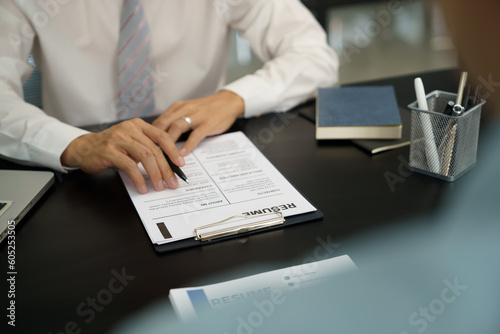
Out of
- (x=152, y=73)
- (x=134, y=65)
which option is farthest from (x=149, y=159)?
(x=152, y=73)

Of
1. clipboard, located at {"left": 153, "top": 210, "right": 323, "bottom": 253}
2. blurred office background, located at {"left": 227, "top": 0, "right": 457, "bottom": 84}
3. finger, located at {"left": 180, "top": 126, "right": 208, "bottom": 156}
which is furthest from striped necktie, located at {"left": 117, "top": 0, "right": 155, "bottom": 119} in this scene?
blurred office background, located at {"left": 227, "top": 0, "right": 457, "bottom": 84}

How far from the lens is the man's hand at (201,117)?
1.20 metres

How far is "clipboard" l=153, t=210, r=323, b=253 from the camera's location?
849mm

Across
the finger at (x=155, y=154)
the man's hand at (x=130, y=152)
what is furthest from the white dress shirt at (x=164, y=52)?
the finger at (x=155, y=154)

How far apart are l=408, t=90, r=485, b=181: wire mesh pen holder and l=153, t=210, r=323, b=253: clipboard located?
0.25 metres

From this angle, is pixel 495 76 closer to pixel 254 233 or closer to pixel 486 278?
pixel 486 278

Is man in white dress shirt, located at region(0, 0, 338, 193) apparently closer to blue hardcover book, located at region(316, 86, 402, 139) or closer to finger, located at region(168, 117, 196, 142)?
finger, located at region(168, 117, 196, 142)

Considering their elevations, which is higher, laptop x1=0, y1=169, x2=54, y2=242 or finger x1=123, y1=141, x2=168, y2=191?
finger x1=123, y1=141, x2=168, y2=191

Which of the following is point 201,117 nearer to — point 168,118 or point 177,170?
point 168,118

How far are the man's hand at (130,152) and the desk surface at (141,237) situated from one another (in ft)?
0.12

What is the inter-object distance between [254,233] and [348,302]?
0.22 metres

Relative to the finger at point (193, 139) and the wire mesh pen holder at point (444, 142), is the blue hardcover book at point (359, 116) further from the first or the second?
the finger at point (193, 139)

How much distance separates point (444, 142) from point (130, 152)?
1.99 feet

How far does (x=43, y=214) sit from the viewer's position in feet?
3.19
